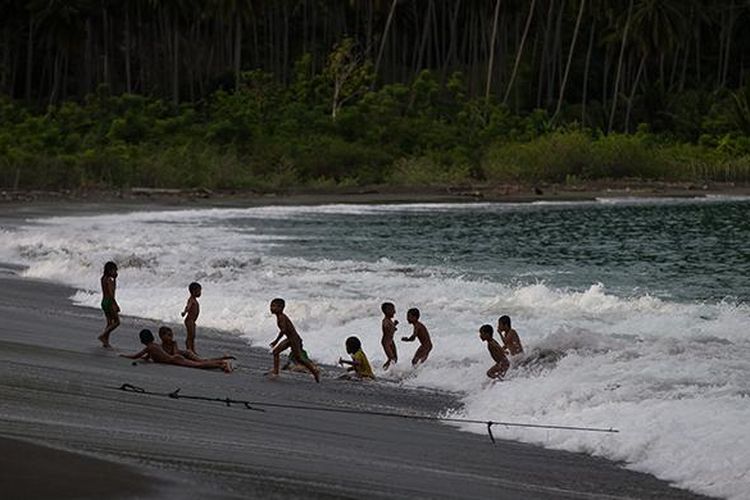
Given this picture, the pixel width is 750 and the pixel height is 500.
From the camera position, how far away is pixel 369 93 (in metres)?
79.1

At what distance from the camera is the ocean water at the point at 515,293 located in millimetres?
12188

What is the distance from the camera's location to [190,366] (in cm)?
1532

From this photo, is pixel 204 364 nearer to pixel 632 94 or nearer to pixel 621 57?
pixel 621 57

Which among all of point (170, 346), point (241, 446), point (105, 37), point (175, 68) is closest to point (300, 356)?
point (170, 346)

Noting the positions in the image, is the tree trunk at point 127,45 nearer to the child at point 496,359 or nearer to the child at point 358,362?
the child at point 358,362

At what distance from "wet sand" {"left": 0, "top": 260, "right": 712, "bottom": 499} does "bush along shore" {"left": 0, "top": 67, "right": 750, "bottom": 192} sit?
47.0 m

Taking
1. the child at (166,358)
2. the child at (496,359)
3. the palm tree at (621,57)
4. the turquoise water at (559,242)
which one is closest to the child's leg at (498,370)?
the child at (496,359)

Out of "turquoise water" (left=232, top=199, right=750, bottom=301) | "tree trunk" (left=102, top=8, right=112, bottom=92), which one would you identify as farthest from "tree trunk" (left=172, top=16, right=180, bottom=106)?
"turquoise water" (left=232, top=199, right=750, bottom=301)

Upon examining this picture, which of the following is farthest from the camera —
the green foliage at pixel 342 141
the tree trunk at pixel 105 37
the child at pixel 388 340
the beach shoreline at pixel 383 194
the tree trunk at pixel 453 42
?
the tree trunk at pixel 453 42

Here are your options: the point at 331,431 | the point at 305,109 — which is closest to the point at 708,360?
the point at 331,431

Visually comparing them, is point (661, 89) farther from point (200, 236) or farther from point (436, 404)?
point (436, 404)

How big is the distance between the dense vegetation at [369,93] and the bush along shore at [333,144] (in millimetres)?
118

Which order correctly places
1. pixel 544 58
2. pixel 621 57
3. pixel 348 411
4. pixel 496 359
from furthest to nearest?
pixel 544 58, pixel 621 57, pixel 496 359, pixel 348 411

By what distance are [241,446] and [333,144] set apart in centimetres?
5902
